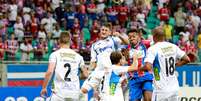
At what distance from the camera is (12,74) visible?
74.0 feet

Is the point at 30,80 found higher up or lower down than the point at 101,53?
lower down

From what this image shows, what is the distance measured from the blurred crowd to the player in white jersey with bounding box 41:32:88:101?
9.81 m

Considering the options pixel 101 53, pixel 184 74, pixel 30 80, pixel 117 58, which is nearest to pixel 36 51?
pixel 30 80

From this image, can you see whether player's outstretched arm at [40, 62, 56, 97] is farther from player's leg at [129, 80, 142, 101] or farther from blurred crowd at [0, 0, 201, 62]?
blurred crowd at [0, 0, 201, 62]

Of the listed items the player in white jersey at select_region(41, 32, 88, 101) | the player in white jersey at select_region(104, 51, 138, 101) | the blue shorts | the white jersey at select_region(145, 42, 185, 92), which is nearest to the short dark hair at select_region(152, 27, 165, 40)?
the white jersey at select_region(145, 42, 185, 92)

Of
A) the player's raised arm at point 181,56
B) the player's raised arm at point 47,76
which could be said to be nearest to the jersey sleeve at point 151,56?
the player's raised arm at point 181,56

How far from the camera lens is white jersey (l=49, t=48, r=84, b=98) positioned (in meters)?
15.2

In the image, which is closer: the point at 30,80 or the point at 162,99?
the point at 162,99

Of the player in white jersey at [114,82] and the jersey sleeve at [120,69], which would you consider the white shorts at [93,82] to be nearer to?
the player in white jersey at [114,82]

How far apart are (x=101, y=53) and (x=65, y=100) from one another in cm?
274

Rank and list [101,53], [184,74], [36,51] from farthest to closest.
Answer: [36,51] < [184,74] < [101,53]

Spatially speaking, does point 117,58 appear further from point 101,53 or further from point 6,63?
point 6,63

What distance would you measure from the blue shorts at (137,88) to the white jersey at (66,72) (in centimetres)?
230

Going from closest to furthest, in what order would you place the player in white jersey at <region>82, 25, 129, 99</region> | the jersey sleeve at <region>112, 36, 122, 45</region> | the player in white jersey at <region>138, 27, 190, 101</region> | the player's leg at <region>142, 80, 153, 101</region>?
1. the player in white jersey at <region>138, 27, 190, 101</region>
2. the player's leg at <region>142, 80, 153, 101</region>
3. the player in white jersey at <region>82, 25, 129, 99</region>
4. the jersey sleeve at <region>112, 36, 122, 45</region>
